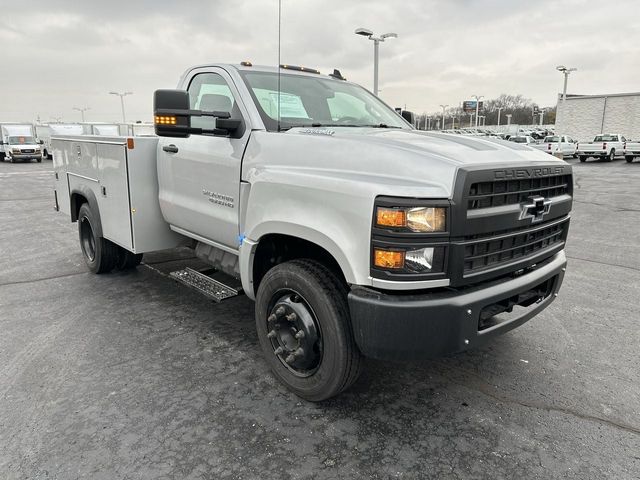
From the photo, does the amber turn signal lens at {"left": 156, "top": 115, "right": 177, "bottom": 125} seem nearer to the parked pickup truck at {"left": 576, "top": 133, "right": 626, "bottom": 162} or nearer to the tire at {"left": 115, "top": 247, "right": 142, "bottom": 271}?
the tire at {"left": 115, "top": 247, "right": 142, "bottom": 271}

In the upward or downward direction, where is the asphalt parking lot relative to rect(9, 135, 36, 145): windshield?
downward

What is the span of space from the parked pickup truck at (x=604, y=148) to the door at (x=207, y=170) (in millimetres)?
32787

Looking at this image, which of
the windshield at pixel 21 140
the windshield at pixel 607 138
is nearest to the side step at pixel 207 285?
the windshield at pixel 21 140

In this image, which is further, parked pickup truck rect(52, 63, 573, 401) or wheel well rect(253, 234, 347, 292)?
wheel well rect(253, 234, 347, 292)

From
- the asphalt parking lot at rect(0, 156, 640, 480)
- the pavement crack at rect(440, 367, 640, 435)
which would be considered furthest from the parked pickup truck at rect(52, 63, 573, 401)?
the pavement crack at rect(440, 367, 640, 435)

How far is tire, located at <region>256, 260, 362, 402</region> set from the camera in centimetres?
271

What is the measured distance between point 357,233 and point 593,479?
1716mm

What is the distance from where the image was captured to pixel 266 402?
3.08 meters

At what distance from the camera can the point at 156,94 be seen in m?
3.19

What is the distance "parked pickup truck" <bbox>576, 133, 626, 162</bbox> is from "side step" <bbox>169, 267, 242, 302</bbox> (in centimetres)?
3278

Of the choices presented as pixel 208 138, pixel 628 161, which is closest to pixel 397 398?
pixel 208 138

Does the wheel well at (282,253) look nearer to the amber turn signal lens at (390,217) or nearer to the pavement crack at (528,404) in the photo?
the amber turn signal lens at (390,217)

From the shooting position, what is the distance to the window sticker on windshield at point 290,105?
141 inches

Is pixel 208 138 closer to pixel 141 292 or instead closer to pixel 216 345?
pixel 216 345
